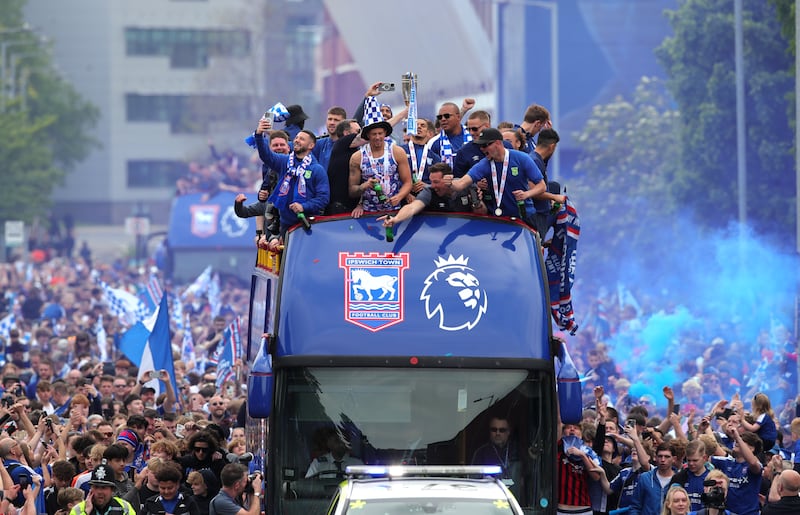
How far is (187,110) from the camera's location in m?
120

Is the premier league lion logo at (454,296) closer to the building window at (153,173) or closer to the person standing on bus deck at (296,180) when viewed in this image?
the person standing on bus deck at (296,180)

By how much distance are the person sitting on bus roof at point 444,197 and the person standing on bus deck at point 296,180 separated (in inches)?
25.7

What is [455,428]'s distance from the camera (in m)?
13.6

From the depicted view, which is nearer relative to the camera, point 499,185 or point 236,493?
point 236,493

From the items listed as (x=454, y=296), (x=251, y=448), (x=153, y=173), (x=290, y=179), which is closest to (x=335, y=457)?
(x=454, y=296)

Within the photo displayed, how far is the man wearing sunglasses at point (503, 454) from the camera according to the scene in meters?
13.6

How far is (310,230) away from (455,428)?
1967 mm

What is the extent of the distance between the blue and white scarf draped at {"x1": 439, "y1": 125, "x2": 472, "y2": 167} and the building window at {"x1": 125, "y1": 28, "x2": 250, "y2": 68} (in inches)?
4174

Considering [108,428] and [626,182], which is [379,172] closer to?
[108,428]

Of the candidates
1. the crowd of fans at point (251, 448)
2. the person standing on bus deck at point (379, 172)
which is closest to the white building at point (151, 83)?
the crowd of fans at point (251, 448)

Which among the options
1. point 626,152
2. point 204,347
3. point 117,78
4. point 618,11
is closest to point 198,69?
point 117,78

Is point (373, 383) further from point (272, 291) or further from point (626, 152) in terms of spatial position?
point (626, 152)

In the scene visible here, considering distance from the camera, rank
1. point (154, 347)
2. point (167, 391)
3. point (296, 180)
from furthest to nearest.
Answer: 1. point (154, 347)
2. point (167, 391)
3. point (296, 180)

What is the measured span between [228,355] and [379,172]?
33.7ft
